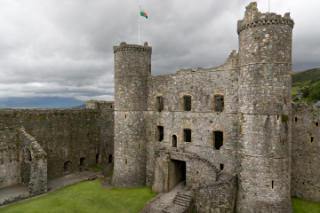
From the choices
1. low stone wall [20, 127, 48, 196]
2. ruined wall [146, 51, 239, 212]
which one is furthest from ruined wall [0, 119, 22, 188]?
ruined wall [146, 51, 239, 212]

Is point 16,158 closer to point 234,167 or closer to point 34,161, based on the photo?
point 34,161

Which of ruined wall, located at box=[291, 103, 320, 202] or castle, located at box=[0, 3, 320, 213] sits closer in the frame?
castle, located at box=[0, 3, 320, 213]

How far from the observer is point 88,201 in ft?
55.1

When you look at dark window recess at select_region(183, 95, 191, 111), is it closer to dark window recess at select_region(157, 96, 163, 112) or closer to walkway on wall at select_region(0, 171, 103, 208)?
dark window recess at select_region(157, 96, 163, 112)

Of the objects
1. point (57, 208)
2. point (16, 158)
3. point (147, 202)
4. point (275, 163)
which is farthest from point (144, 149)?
point (16, 158)

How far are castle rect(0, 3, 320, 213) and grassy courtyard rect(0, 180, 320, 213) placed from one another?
1105 mm

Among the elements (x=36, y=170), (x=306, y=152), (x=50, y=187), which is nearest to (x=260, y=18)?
(x=306, y=152)

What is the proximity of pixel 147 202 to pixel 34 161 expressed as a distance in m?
10.7

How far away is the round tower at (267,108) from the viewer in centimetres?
1265

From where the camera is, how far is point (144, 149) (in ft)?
66.7

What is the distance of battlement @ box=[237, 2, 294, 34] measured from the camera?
1252 cm

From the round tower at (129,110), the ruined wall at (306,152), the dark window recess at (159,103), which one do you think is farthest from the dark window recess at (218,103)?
the round tower at (129,110)

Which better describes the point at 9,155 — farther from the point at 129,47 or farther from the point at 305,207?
the point at 305,207

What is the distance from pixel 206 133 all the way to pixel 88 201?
1088cm
